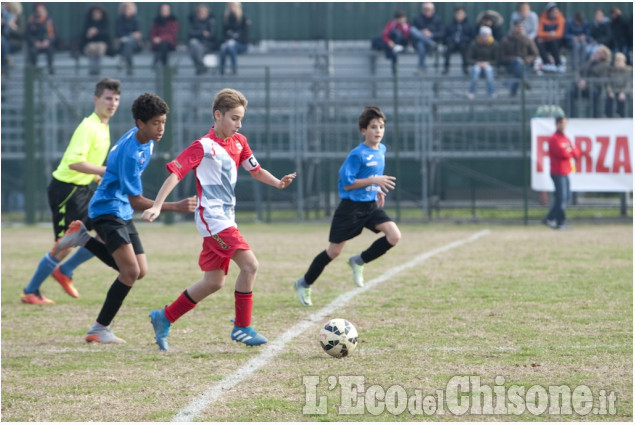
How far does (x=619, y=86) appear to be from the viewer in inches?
749

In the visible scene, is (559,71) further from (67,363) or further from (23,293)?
(67,363)

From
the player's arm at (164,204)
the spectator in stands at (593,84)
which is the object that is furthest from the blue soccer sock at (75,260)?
the spectator in stands at (593,84)

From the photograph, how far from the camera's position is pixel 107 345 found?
23.1 feet

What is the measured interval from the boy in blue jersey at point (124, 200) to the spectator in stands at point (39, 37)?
17323mm

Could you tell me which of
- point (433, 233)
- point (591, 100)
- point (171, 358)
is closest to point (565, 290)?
point (171, 358)

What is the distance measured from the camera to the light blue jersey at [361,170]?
9.08 meters

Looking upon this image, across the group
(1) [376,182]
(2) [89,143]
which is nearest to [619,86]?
(1) [376,182]

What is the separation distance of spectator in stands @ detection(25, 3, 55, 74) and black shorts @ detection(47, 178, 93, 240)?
49.7 feet

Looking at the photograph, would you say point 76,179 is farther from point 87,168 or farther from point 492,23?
point 492,23

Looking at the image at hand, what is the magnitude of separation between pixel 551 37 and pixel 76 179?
590 inches

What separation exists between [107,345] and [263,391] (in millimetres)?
1987

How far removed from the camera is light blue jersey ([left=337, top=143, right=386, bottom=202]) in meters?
9.08

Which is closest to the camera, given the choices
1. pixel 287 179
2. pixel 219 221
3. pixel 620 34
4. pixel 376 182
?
pixel 219 221

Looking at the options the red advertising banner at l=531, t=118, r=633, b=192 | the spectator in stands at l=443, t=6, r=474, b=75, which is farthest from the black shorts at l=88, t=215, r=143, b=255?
the spectator in stands at l=443, t=6, r=474, b=75
